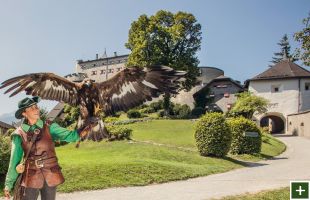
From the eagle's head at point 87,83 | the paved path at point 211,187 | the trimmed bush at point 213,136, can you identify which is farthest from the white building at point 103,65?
the eagle's head at point 87,83

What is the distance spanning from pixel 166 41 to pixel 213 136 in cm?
3552

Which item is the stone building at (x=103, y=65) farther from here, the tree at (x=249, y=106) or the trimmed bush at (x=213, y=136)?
the trimmed bush at (x=213, y=136)

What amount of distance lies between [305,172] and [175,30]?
41.9m

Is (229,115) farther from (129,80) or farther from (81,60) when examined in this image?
(81,60)

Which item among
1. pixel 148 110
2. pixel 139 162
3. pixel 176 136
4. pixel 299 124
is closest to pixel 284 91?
pixel 299 124

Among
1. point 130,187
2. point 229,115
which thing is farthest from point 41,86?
point 229,115

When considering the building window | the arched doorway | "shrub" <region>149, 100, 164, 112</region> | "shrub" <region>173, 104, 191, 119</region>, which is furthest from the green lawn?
"shrub" <region>149, 100, 164, 112</region>

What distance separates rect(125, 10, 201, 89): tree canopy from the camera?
5691 centimetres

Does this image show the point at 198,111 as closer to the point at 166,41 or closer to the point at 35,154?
the point at 166,41

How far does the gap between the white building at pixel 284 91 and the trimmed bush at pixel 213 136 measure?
98.7 feet

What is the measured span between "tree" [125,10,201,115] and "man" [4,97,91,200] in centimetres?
4840

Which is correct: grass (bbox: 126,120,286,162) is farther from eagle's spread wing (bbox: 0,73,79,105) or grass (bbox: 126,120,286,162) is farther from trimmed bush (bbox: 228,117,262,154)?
eagle's spread wing (bbox: 0,73,79,105)

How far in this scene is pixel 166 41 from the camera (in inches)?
2344

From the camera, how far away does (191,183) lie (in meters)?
17.7
